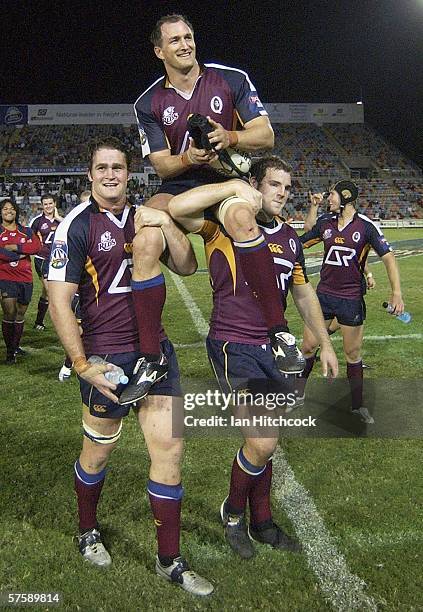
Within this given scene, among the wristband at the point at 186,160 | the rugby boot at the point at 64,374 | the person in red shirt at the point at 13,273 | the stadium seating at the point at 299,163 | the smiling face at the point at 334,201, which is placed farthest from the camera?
the stadium seating at the point at 299,163

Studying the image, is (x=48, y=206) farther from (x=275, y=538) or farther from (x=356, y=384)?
(x=275, y=538)

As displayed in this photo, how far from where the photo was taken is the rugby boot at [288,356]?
121 inches

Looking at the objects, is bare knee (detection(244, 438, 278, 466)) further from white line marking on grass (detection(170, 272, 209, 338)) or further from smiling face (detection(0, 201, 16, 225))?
smiling face (detection(0, 201, 16, 225))

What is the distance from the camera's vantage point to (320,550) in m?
3.45

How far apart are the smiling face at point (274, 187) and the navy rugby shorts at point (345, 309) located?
2.61 m

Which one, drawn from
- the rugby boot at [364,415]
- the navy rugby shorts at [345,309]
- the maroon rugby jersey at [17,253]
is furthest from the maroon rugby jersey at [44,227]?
the rugby boot at [364,415]

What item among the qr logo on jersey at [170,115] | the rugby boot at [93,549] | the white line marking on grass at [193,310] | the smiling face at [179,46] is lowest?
the white line marking on grass at [193,310]

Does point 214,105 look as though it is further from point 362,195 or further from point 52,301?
point 362,195

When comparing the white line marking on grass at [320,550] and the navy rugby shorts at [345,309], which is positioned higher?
the navy rugby shorts at [345,309]

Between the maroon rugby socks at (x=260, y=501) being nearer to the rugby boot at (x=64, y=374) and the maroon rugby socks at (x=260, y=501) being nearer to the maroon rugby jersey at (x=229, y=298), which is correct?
the maroon rugby jersey at (x=229, y=298)

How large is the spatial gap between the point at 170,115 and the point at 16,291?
5.55m

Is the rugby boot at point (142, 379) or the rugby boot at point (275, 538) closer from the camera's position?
the rugby boot at point (142, 379)

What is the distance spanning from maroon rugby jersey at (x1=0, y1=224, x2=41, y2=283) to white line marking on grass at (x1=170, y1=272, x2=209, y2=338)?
297 cm

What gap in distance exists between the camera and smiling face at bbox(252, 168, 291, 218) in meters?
3.66
